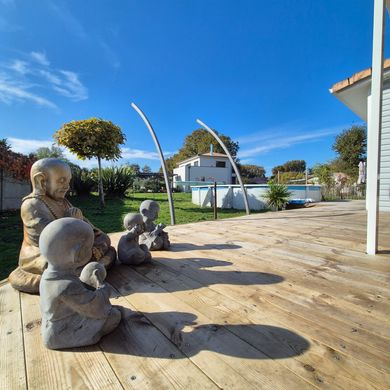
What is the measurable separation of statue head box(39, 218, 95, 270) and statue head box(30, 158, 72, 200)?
74 cm

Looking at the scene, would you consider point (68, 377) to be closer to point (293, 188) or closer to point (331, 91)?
point (331, 91)

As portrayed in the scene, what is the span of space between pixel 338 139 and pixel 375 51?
19.6 m

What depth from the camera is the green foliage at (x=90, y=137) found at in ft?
22.3

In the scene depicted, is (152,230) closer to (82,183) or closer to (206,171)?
(82,183)

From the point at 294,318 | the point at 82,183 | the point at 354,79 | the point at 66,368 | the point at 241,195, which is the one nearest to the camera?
the point at 66,368

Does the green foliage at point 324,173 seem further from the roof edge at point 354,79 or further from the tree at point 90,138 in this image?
the tree at point 90,138

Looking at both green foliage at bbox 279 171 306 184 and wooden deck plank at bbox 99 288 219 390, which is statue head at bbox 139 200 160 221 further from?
green foliage at bbox 279 171 306 184

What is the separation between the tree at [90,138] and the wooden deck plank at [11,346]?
641cm

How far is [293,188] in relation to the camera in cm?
1084

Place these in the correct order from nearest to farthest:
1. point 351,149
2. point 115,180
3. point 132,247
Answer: point 132,247 < point 115,180 < point 351,149

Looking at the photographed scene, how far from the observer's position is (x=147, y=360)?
86 centimetres

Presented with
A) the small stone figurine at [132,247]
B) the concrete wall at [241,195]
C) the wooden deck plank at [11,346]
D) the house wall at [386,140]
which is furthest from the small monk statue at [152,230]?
the concrete wall at [241,195]

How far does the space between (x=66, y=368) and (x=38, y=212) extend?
0.93m

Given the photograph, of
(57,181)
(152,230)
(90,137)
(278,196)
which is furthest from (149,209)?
(278,196)
